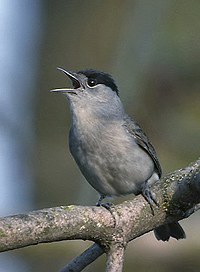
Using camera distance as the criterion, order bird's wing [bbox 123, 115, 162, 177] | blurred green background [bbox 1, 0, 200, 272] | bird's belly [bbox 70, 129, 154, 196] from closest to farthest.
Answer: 1. bird's belly [bbox 70, 129, 154, 196]
2. bird's wing [bbox 123, 115, 162, 177]
3. blurred green background [bbox 1, 0, 200, 272]

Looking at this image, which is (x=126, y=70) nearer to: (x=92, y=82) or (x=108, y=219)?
(x=92, y=82)

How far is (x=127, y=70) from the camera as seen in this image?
8.74 m

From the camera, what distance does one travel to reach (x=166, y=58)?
905cm

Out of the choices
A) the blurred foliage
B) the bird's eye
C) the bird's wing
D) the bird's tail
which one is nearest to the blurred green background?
the blurred foliage

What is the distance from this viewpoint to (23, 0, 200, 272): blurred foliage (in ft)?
27.8

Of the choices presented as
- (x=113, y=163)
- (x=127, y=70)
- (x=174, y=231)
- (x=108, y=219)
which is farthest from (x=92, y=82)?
(x=127, y=70)

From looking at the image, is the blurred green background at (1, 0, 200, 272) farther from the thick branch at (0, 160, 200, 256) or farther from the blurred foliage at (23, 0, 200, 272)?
the thick branch at (0, 160, 200, 256)

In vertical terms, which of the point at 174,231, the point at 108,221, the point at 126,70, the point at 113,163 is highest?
the point at 126,70

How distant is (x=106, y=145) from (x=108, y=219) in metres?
1.88

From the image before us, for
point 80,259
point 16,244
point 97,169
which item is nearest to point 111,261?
point 80,259

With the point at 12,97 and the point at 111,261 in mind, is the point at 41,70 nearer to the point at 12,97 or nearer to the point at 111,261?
the point at 12,97

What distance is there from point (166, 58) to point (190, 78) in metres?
0.52

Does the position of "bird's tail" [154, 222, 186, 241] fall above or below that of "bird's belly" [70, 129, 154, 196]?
below

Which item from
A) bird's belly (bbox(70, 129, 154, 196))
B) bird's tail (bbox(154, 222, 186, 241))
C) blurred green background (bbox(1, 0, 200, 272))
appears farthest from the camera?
blurred green background (bbox(1, 0, 200, 272))
